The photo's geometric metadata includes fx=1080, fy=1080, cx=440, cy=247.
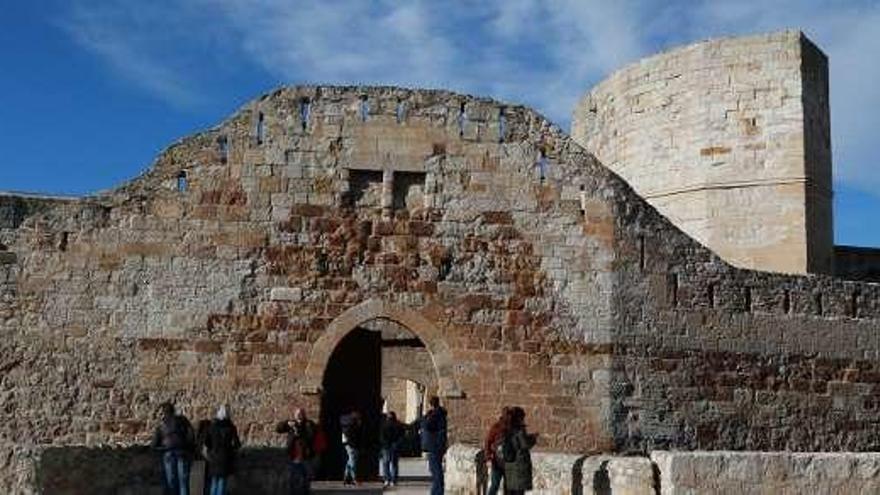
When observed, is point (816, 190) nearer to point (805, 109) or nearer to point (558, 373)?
point (805, 109)

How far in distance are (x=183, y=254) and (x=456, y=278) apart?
3198mm

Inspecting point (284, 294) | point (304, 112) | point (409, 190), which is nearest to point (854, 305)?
point (409, 190)

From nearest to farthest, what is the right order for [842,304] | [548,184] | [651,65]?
1. [548,184]
2. [842,304]
3. [651,65]

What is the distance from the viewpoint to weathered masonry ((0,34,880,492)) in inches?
480

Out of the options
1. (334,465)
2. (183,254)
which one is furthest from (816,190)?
(183,254)

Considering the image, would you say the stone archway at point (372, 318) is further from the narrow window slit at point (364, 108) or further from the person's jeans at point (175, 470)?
the person's jeans at point (175, 470)

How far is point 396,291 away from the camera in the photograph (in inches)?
501

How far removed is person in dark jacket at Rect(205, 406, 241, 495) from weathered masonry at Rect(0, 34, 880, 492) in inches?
121

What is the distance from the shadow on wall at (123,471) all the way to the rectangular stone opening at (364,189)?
13.2 ft

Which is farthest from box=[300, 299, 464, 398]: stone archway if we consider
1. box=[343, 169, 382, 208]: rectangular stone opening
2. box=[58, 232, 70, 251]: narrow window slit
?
box=[58, 232, 70, 251]: narrow window slit

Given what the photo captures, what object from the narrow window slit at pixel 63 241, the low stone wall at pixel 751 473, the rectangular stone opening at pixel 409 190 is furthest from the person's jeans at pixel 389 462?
the low stone wall at pixel 751 473

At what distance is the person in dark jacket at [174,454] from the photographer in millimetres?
8961

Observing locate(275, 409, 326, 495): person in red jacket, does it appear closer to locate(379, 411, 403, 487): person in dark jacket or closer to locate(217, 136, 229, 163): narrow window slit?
locate(379, 411, 403, 487): person in dark jacket

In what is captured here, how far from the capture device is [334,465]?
1453 cm
